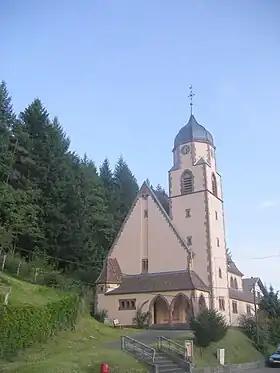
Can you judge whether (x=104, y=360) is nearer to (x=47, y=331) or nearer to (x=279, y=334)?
(x=47, y=331)

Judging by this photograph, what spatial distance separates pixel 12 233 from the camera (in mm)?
36969

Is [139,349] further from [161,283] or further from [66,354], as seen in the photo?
[161,283]

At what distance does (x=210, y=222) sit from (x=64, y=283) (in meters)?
14.7

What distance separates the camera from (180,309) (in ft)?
122

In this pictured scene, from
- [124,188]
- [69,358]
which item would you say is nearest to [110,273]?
[69,358]

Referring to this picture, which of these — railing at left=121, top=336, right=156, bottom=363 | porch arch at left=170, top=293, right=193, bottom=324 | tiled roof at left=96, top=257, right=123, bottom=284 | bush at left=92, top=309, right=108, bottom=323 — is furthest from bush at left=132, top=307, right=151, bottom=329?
railing at left=121, top=336, right=156, bottom=363

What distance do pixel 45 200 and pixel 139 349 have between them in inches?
983

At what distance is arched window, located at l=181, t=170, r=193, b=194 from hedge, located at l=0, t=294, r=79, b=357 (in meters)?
22.2

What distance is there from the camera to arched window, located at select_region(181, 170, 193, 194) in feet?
140

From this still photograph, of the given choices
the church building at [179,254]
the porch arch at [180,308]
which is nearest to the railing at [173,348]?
the church building at [179,254]

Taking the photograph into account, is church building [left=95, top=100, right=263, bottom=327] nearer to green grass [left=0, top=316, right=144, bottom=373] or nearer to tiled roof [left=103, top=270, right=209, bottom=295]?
tiled roof [left=103, top=270, right=209, bottom=295]

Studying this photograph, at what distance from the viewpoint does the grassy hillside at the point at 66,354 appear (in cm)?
1623

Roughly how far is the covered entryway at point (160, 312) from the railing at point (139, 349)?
15567 millimetres

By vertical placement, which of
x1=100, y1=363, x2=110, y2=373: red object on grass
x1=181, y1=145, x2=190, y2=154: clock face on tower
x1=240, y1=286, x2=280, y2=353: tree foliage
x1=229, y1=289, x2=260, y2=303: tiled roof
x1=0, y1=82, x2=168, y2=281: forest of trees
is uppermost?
x1=181, y1=145, x2=190, y2=154: clock face on tower
